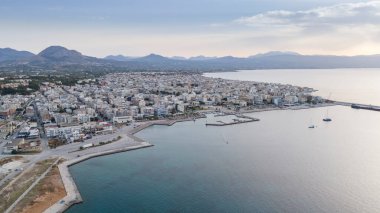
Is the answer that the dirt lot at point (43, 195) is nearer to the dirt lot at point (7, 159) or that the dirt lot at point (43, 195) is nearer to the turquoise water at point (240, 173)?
the turquoise water at point (240, 173)

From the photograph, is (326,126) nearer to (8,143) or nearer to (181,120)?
(181,120)

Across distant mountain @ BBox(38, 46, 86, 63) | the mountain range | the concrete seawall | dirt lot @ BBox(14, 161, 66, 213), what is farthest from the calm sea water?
distant mountain @ BBox(38, 46, 86, 63)

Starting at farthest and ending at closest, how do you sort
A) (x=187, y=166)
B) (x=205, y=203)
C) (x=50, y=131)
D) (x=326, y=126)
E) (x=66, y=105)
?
(x=66, y=105) → (x=326, y=126) → (x=50, y=131) → (x=187, y=166) → (x=205, y=203)

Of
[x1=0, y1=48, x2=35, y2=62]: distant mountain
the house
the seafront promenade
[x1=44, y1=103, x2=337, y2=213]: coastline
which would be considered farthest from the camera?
[x1=0, y1=48, x2=35, y2=62]: distant mountain

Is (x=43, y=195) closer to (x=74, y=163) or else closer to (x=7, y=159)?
(x=74, y=163)

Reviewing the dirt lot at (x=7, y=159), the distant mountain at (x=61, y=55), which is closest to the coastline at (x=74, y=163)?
the dirt lot at (x=7, y=159)

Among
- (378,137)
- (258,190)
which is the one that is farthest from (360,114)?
(258,190)

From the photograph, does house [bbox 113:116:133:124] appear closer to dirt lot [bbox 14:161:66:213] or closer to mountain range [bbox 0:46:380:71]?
dirt lot [bbox 14:161:66:213]
